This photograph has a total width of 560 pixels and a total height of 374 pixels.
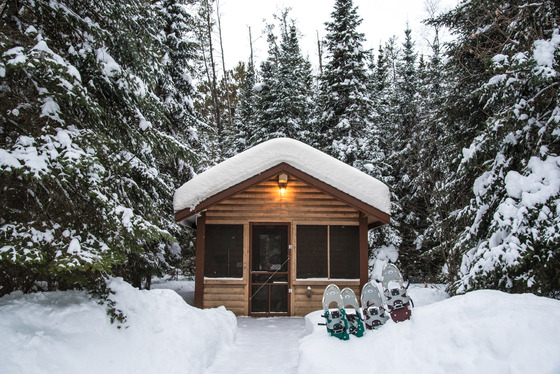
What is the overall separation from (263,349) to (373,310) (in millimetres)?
2152

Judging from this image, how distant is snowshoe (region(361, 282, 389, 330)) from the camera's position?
5.30m

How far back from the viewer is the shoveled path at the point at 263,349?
534cm

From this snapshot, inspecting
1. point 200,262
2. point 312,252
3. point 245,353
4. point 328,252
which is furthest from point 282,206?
point 245,353

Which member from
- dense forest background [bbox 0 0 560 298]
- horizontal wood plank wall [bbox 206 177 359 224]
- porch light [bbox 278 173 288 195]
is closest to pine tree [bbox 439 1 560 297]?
dense forest background [bbox 0 0 560 298]

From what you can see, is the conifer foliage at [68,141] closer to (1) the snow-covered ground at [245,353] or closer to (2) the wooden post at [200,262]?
(1) the snow-covered ground at [245,353]

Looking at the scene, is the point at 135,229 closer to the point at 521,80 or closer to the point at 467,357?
the point at 467,357

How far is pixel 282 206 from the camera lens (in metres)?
9.32

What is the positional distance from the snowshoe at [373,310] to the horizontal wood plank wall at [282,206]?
3.85 metres

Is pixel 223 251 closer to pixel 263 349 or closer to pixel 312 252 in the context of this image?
pixel 312 252

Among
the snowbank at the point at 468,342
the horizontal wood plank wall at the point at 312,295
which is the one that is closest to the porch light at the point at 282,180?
the horizontal wood plank wall at the point at 312,295

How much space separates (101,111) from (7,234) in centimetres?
195

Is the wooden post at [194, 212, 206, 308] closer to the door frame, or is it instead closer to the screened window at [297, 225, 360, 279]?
the door frame

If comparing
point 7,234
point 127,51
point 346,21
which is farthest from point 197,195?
point 346,21

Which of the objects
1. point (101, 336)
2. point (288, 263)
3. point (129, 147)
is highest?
point (129, 147)
